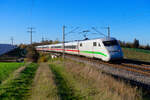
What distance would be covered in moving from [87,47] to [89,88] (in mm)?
15132

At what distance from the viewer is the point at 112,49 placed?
58.9ft

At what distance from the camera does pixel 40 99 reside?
6949 mm

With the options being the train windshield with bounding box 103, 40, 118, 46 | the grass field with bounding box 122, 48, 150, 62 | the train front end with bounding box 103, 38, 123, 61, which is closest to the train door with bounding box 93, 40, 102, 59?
the train windshield with bounding box 103, 40, 118, 46

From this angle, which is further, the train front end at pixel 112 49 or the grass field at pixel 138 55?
the grass field at pixel 138 55

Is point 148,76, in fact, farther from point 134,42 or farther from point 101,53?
point 134,42

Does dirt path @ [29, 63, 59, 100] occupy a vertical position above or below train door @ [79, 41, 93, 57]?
below

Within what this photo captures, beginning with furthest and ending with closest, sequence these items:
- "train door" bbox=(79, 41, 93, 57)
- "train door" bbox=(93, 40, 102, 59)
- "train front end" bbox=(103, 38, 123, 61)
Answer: "train door" bbox=(79, 41, 93, 57) < "train door" bbox=(93, 40, 102, 59) < "train front end" bbox=(103, 38, 123, 61)

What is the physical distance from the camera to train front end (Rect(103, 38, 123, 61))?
17609 millimetres

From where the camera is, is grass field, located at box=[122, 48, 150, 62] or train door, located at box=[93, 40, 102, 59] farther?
grass field, located at box=[122, 48, 150, 62]

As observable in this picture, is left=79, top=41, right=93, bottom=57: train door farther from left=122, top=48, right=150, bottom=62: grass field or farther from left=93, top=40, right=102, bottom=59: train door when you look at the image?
left=122, top=48, right=150, bottom=62: grass field

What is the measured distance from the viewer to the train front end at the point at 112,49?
57.8 feet

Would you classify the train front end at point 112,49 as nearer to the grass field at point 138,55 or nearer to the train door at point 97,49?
the train door at point 97,49

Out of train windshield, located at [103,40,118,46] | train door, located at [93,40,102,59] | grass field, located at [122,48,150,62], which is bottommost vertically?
grass field, located at [122,48,150,62]

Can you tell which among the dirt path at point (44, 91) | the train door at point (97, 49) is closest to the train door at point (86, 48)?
the train door at point (97, 49)
